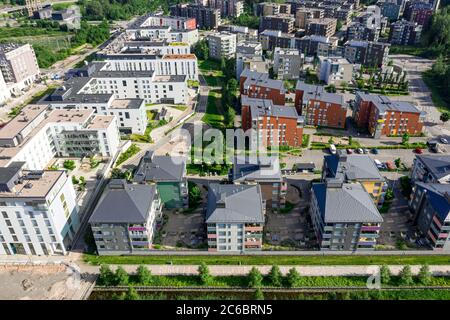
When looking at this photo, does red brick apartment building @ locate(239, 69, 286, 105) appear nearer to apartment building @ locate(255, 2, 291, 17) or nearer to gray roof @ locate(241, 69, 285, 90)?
gray roof @ locate(241, 69, 285, 90)

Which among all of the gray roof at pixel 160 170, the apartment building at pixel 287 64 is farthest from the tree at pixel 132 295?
the apartment building at pixel 287 64

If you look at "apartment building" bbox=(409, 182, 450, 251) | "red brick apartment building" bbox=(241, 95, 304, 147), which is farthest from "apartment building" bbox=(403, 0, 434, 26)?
"apartment building" bbox=(409, 182, 450, 251)

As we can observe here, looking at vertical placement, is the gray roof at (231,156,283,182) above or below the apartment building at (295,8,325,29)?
below

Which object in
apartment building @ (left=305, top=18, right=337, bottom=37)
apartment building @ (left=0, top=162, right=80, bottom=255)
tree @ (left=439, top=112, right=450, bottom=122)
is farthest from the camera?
apartment building @ (left=305, top=18, right=337, bottom=37)

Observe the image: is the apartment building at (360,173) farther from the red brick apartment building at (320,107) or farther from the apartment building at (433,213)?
the red brick apartment building at (320,107)

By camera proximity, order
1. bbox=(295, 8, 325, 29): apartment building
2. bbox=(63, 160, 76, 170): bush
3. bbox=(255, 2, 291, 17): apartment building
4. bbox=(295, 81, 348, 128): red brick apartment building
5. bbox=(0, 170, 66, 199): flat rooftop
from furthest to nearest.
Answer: bbox=(255, 2, 291, 17): apartment building → bbox=(295, 8, 325, 29): apartment building → bbox=(295, 81, 348, 128): red brick apartment building → bbox=(63, 160, 76, 170): bush → bbox=(0, 170, 66, 199): flat rooftop

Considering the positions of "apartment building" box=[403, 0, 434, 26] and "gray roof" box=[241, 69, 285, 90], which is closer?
"gray roof" box=[241, 69, 285, 90]
